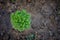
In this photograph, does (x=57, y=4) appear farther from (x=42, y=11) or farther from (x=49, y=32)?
(x=49, y=32)

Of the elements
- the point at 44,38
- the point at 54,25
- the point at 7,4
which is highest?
the point at 7,4

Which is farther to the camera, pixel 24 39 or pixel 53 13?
pixel 53 13

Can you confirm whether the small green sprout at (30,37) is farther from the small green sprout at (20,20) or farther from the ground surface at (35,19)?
the small green sprout at (20,20)

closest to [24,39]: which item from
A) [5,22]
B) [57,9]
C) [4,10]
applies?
[5,22]

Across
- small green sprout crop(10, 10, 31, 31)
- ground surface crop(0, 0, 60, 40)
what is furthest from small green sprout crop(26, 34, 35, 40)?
small green sprout crop(10, 10, 31, 31)

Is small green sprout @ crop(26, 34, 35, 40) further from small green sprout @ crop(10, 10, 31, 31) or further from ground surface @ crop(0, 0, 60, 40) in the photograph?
small green sprout @ crop(10, 10, 31, 31)
